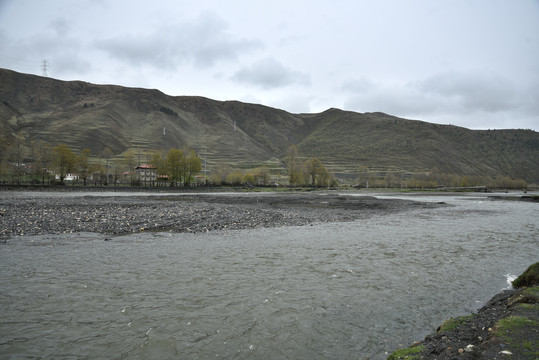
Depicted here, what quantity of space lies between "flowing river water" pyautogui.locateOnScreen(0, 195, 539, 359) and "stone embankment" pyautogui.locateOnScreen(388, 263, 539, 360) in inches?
37.4

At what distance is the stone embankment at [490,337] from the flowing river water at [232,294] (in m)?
0.95

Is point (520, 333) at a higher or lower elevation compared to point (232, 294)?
higher

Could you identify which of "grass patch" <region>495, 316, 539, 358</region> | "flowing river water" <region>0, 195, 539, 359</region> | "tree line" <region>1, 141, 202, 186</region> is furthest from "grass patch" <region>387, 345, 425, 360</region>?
"tree line" <region>1, 141, 202, 186</region>

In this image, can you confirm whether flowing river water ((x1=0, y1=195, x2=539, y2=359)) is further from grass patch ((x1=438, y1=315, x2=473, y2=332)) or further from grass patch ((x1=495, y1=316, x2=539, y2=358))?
grass patch ((x1=495, y1=316, x2=539, y2=358))

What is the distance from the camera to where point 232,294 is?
11836mm

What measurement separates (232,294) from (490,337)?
8.09m

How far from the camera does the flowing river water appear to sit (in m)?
8.25

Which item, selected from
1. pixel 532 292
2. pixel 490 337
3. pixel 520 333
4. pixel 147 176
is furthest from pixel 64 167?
pixel 520 333

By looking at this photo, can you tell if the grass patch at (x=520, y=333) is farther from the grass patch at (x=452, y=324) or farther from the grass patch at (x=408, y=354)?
the grass patch at (x=408, y=354)

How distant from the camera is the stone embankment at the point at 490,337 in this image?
655cm

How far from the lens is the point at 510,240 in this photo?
24.1m

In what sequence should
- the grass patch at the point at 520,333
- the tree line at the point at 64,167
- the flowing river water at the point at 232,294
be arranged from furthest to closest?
the tree line at the point at 64,167, the flowing river water at the point at 232,294, the grass patch at the point at 520,333

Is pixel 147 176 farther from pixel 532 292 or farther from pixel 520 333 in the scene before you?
pixel 520 333

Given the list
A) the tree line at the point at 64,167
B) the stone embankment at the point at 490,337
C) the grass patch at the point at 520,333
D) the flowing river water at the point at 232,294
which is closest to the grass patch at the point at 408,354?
the stone embankment at the point at 490,337
